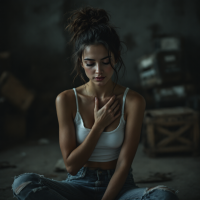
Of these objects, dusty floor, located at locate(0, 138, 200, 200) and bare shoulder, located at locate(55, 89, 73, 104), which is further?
dusty floor, located at locate(0, 138, 200, 200)

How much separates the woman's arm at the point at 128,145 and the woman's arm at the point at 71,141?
0.19 metres

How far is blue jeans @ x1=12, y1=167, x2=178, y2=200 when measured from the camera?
4.51 ft

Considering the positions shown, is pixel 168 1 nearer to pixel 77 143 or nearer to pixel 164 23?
pixel 164 23

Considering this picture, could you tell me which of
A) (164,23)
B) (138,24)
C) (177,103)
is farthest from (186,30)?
(177,103)

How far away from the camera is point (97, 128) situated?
5.20ft

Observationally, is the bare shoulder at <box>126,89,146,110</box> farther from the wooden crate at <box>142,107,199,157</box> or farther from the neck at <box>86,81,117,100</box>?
the wooden crate at <box>142,107,199,157</box>

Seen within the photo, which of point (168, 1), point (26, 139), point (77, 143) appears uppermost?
point (168, 1)

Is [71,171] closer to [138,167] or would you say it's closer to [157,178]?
[157,178]

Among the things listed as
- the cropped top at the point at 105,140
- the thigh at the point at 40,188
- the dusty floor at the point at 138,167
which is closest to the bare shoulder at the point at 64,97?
the cropped top at the point at 105,140

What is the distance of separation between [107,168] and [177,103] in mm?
3285

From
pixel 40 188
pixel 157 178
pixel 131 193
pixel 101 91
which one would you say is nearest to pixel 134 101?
pixel 101 91

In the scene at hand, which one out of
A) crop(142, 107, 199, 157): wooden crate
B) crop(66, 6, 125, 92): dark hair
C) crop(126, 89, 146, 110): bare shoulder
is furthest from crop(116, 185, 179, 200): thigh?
crop(142, 107, 199, 157): wooden crate

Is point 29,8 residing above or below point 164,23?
above

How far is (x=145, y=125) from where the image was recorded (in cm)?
354
